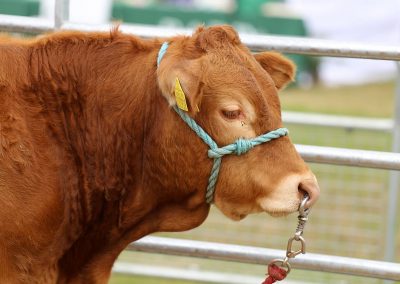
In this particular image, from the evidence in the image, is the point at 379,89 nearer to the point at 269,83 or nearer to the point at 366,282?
the point at 366,282

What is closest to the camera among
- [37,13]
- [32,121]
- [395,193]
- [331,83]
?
[32,121]

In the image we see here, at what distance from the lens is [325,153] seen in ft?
14.1

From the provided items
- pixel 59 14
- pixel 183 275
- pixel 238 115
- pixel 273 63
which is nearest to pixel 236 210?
pixel 238 115

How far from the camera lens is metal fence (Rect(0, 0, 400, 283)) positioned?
4.29 meters

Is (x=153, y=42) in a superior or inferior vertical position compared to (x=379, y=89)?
superior

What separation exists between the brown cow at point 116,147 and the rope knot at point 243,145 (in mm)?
27

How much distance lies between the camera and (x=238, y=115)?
141 inches

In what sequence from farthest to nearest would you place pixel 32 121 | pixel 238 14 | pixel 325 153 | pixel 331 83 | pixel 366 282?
1. pixel 331 83
2. pixel 238 14
3. pixel 366 282
4. pixel 325 153
5. pixel 32 121

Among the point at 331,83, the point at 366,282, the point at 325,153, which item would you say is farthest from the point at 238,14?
the point at 325,153

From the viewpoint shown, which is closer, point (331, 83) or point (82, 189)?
point (82, 189)

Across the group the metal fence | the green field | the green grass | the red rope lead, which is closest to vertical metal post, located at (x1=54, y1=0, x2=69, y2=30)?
the metal fence

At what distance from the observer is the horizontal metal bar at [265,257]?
434 cm

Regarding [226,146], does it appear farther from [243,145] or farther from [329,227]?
[329,227]

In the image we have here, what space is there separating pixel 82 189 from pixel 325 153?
1.29 metres
